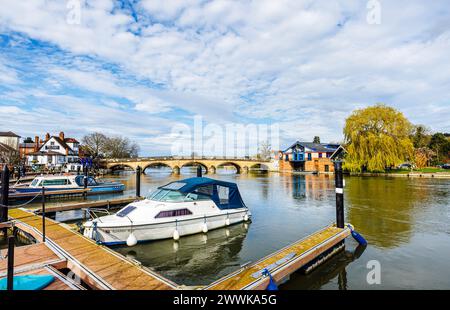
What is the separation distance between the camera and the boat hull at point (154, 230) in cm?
1088

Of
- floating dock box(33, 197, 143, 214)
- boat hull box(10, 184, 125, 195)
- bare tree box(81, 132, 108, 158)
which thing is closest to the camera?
floating dock box(33, 197, 143, 214)

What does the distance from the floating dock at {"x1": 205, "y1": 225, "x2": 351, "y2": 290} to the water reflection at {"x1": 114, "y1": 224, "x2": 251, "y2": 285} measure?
233cm

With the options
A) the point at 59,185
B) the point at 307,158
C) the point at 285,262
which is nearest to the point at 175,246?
the point at 285,262

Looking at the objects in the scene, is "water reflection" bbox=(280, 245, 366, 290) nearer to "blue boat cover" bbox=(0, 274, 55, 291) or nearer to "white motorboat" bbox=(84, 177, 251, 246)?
"white motorboat" bbox=(84, 177, 251, 246)

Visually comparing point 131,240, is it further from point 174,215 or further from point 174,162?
point 174,162

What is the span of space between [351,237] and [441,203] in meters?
14.7

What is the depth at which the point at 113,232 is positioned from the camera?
1105cm

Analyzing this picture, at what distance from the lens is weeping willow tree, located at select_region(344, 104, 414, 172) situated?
155ft

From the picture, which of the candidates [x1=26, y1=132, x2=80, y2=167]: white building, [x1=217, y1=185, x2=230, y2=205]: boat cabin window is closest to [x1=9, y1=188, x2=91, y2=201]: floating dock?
[x1=217, y1=185, x2=230, y2=205]: boat cabin window

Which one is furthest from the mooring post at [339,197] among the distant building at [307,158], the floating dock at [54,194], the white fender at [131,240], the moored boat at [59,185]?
the distant building at [307,158]

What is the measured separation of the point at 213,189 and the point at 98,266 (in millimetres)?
7938
